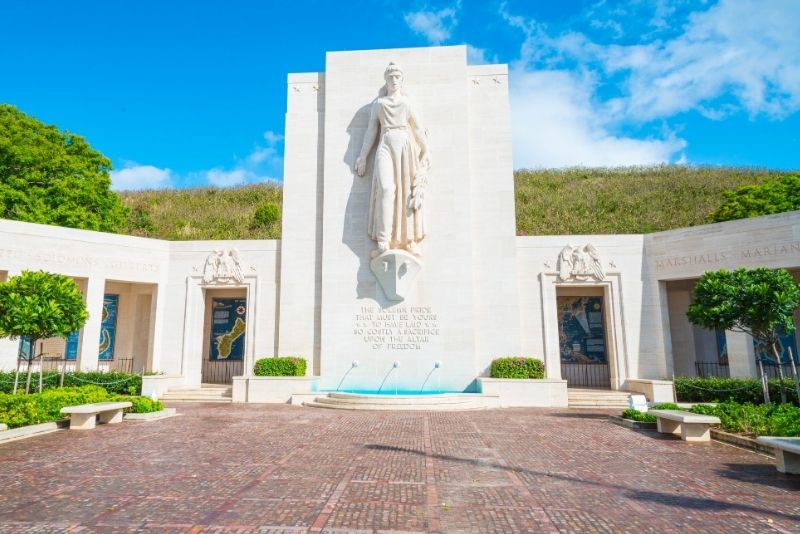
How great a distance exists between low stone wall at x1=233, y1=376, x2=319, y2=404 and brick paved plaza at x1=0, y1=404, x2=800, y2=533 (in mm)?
5518

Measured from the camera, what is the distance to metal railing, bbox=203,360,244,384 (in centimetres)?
2089

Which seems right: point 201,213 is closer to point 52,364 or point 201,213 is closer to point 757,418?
point 52,364

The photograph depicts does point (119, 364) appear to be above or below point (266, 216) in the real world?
below

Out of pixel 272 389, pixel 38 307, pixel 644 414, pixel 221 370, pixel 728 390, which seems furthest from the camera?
pixel 221 370

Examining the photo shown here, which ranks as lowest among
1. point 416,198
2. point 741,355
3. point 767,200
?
point 741,355

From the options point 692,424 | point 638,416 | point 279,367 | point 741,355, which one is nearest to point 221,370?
point 279,367

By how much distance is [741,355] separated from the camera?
1590cm

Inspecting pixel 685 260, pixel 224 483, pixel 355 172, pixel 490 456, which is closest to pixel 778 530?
pixel 490 456

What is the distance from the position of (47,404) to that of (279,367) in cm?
704

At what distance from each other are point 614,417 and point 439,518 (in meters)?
8.63

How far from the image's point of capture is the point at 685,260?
17031 millimetres

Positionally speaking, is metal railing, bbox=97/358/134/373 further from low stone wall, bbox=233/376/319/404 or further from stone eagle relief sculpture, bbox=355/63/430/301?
stone eagle relief sculpture, bbox=355/63/430/301

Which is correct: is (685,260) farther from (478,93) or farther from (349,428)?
(349,428)

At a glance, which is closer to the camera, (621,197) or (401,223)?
(401,223)
